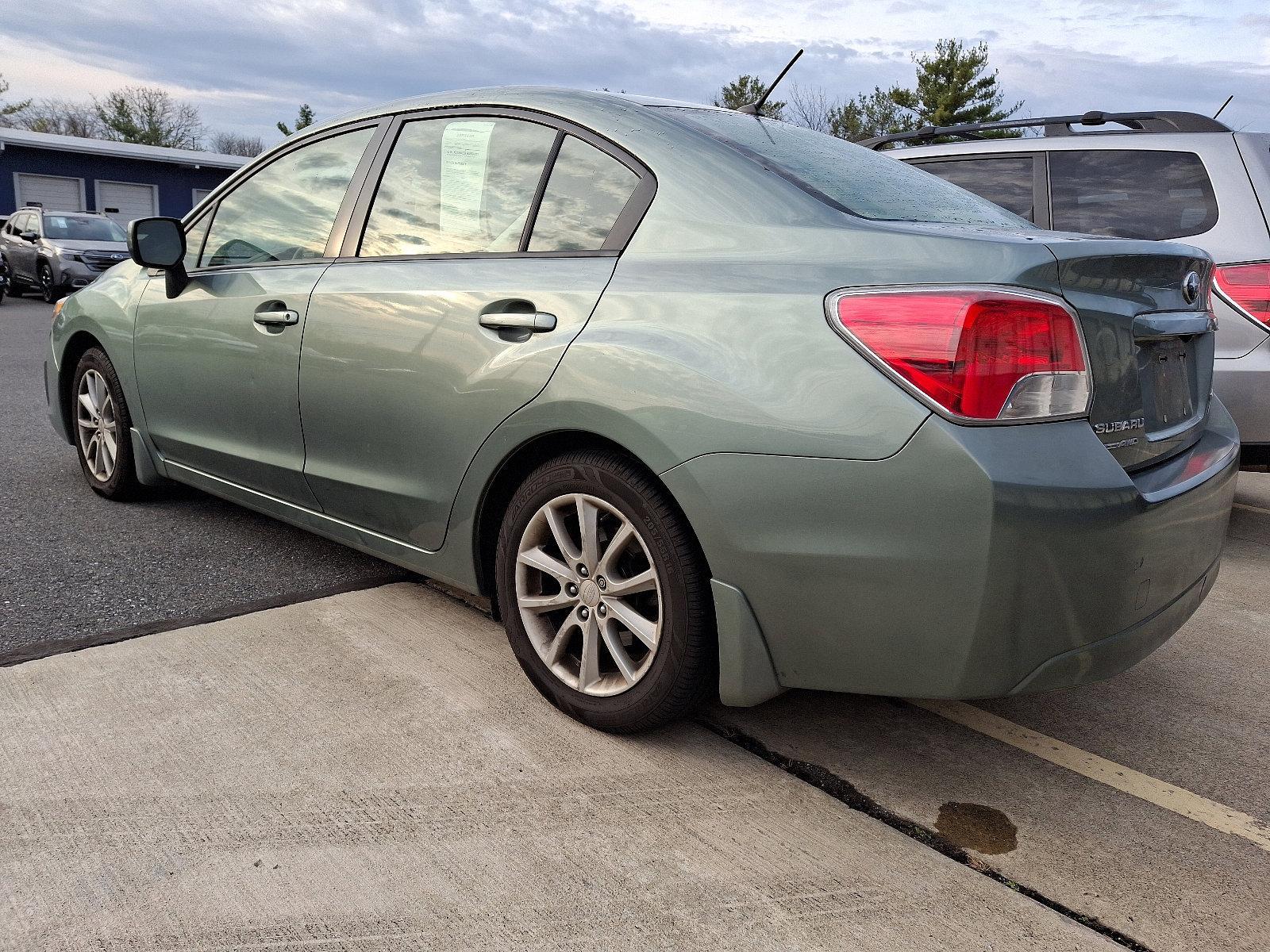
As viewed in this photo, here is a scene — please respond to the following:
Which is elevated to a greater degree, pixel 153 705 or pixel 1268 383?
pixel 1268 383

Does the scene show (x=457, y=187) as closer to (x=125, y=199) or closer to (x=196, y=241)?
(x=196, y=241)

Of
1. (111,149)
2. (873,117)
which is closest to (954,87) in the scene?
(873,117)

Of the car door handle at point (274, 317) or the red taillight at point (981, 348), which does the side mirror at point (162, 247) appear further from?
the red taillight at point (981, 348)

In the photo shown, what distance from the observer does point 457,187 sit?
3154 mm

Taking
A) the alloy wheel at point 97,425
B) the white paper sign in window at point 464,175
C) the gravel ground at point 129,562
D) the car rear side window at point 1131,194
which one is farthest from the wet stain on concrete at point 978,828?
the alloy wheel at point 97,425

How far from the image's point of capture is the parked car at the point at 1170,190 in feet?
13.9

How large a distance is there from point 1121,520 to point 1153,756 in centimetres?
92

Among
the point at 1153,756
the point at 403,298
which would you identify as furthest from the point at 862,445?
the point at 403,298

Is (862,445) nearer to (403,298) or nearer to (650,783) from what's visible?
(650,783)

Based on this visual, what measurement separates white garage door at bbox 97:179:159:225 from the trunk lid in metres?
36.3

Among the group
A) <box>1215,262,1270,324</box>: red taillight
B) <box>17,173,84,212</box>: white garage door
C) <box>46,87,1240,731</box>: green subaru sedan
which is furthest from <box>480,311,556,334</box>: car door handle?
<box>17,173,84,212</box>: white garage door

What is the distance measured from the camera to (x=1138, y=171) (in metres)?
4.95

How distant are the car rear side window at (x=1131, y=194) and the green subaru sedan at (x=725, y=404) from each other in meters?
2.09

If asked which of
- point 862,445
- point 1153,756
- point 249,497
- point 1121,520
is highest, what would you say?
point 862,445
